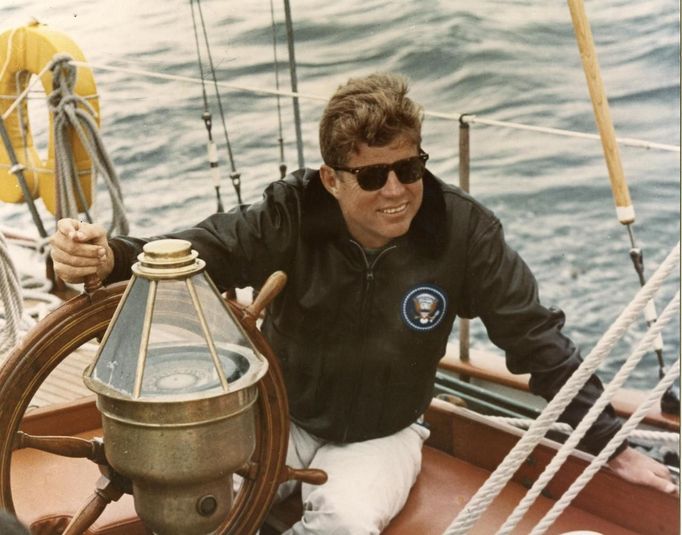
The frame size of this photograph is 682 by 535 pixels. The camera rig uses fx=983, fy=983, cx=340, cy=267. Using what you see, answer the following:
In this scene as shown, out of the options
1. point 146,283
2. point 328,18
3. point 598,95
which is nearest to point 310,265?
point 598,95

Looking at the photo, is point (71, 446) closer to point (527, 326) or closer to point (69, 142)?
point (527, 326)

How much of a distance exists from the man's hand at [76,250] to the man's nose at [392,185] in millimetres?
543

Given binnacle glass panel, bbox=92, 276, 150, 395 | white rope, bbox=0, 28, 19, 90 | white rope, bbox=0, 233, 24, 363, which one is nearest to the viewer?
binnacle glass panel, bbox=92, 276, 150, 395

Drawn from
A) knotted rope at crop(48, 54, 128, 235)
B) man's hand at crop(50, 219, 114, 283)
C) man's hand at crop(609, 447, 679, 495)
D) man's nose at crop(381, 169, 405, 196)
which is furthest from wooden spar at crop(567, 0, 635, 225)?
knotted rope at crop(48, 54, 128, 235)

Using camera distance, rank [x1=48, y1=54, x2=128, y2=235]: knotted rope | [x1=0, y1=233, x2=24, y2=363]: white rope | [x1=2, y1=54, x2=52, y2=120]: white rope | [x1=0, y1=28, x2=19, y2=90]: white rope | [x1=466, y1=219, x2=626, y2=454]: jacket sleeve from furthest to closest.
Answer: [x1=0, y1=28, x2=19, y2=90]: white rope, [x1=2, y1=54, x2=52, y2=120]: white rope, [x1=48, y1=54, x2=128, y2=235]: knotted rope, [x1=0, y1=233, x2=24, y2=363]: white rope, [x1=466, y1=219, x2=626, y2=454]: jacket sleeve

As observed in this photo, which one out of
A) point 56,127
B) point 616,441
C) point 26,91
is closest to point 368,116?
point 616,441

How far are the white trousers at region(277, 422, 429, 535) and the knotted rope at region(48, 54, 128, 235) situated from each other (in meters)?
1.97

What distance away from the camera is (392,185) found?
1757 millimetres

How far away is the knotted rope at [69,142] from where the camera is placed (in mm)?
3643

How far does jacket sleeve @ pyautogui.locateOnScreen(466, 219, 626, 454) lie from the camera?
186 centimetres

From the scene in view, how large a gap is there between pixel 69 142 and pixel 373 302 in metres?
2.24

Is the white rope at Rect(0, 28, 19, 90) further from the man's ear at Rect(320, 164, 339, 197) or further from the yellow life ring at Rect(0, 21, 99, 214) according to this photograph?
the man's ear at Rect(320, 164, 339, 197)

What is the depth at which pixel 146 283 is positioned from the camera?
1.14 meters

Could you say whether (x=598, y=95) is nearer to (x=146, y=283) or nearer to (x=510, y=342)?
(x=510, y=342)
